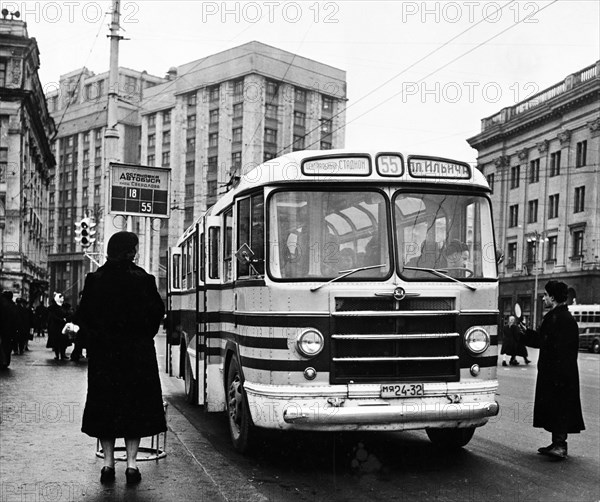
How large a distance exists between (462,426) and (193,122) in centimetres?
8188

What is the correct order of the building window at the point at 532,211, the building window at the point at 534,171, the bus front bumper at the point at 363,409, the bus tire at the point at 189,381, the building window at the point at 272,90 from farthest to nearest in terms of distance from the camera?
1. the building window at the point at 272,90
2. the building window at the point at 534,171
3. the building window at the point at 532,211
4. the bus tire at the point at 189,381
5. the bus front bumper at the point at 363,409

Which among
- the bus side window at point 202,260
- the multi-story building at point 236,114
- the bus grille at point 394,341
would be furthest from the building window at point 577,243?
the bus grille at point 394,341

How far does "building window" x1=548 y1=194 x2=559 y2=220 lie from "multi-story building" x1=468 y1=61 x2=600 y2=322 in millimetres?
67

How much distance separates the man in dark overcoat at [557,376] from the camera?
8.17m

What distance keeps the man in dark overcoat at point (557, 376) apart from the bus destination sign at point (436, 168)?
61.4 inches

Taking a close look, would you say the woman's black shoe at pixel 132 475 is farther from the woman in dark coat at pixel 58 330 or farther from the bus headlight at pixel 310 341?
the woman in dark coat at pixel 58 330

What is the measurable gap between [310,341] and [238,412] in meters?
1.38

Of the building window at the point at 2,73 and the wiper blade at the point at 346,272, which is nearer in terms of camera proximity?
the wiper blade at the point at 346,272

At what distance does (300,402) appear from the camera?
23.4 feet

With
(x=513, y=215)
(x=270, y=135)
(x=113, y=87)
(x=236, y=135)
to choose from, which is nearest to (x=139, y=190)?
(x=113, y=87)

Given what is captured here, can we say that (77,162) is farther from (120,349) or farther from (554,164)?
(120,349)

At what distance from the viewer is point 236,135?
8344cm

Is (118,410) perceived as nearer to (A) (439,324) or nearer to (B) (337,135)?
(A) (439,324)

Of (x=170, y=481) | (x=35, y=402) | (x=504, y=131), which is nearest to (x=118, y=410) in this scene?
(x=170, y=481)
